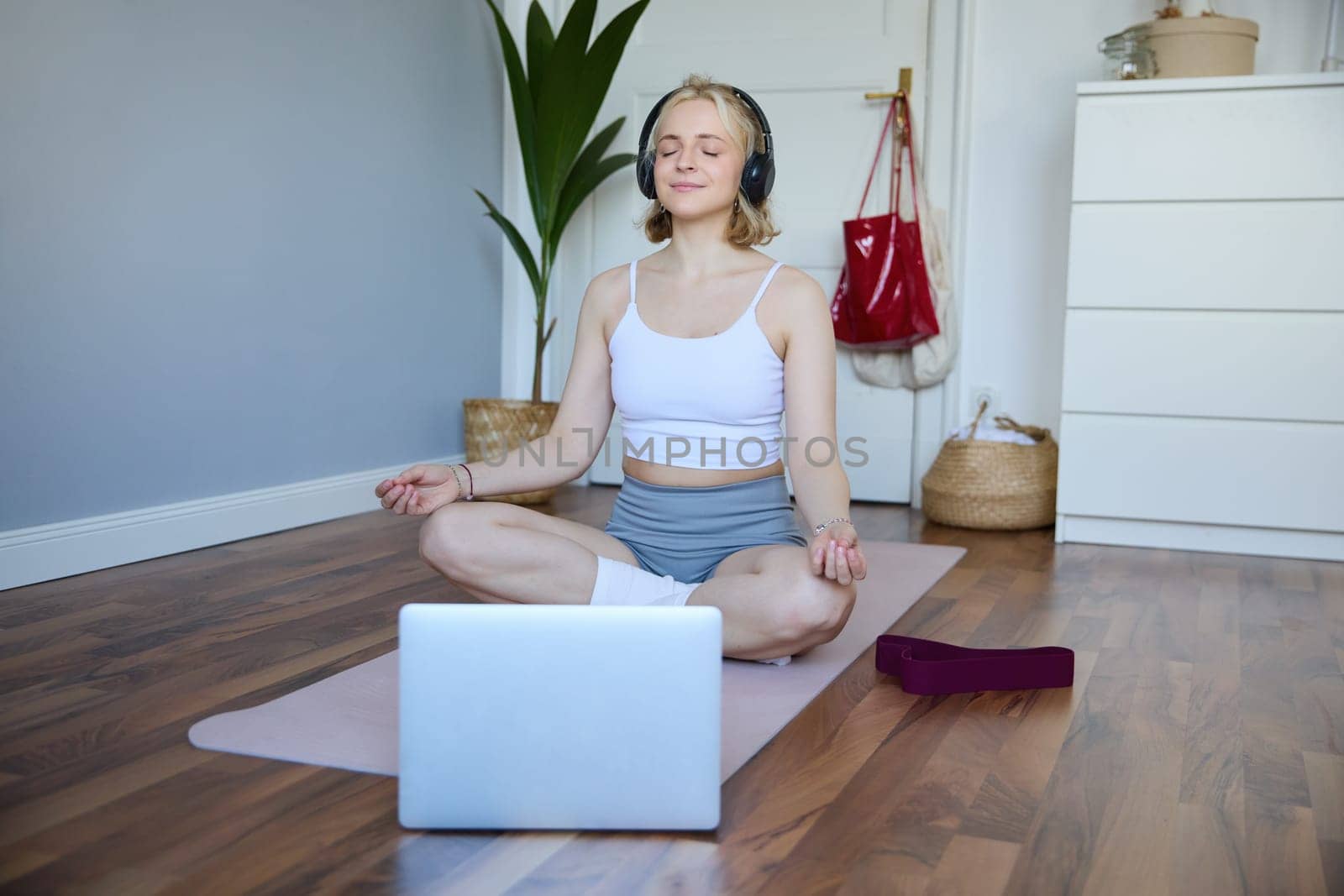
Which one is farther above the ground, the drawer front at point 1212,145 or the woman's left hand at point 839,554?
the drawer front at point 1212,145

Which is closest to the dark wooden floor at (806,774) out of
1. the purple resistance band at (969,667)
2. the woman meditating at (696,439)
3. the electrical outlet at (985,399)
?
the purple resistance band at (969,667)

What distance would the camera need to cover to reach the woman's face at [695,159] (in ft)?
6.12

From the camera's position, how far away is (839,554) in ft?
5.01

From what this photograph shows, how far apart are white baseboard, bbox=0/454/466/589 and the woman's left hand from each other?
5.47 feet

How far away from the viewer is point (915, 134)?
3.75 meters

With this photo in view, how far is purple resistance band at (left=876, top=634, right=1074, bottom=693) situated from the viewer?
180cm

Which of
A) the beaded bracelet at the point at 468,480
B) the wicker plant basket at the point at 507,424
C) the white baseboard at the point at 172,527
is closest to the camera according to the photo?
the beaded bracelet at the point at 468,480

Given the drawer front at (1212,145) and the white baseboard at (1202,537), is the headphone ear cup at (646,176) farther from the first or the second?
the white baseboard at (1202,537)

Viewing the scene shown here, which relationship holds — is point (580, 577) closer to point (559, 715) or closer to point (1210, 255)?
point (559, 715)

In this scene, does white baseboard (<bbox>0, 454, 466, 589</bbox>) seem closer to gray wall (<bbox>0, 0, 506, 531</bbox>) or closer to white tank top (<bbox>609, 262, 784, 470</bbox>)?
gray wall (<bbox>0, 0, 506, 531</bbox>)

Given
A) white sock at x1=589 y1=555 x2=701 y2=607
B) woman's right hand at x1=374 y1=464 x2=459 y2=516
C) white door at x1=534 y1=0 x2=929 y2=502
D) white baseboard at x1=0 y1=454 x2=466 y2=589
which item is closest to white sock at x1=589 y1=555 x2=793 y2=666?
white sock at x1=589 y1=555 x2=701 y2=607

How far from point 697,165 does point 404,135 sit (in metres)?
1.94

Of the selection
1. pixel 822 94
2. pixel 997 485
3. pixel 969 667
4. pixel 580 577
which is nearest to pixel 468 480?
pixel 580 577

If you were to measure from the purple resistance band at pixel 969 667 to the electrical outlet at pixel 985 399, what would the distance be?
1971 mm
